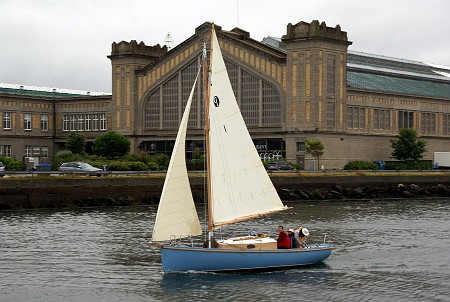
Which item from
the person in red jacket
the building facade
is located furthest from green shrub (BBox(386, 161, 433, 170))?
the person in red jacket

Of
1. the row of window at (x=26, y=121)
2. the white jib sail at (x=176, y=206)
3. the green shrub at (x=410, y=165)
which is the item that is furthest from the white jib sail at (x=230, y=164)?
the row of window at (x=26, y=121)

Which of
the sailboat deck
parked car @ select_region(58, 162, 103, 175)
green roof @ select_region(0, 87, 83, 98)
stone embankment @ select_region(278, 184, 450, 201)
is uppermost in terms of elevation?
green roof @ select_region(0, 87, 83, 98)

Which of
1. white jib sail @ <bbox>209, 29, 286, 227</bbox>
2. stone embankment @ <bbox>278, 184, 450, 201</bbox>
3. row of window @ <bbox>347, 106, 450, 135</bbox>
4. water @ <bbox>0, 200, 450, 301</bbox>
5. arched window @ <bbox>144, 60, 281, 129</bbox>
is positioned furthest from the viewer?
row of window @ <bbox>347, 106, 450, 135</bbox>

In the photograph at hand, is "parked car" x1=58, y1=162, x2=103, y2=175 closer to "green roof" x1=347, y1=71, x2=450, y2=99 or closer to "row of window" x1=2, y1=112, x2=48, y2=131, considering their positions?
"row of window" x1=2, y1=112, x2=48, y2=131

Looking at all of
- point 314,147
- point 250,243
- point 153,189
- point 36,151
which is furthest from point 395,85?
point 250,243

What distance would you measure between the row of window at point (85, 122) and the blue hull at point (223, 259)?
91599mm

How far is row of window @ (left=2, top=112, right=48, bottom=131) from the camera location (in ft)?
421

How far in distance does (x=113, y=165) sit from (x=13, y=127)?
3020 centimetres

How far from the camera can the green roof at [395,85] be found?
4895 inches

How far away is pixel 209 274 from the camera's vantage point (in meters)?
43.4

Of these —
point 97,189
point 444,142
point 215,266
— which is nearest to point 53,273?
point 215,266

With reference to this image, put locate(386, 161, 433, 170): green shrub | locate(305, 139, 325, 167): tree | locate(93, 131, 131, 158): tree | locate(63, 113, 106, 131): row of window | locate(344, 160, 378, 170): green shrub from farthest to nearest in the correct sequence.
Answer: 1. locate(63, 113, 106, 131): row of window
2. locate(386, 161, 433, 170): green shrub
3. locate(93, 131, 131, 158): tree
4. locate(344, 160, 378, 170): green shrub
5. locate(305, 139, 325, 167): tree

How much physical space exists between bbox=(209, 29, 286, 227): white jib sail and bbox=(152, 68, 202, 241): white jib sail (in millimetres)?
1755

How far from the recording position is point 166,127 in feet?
409
